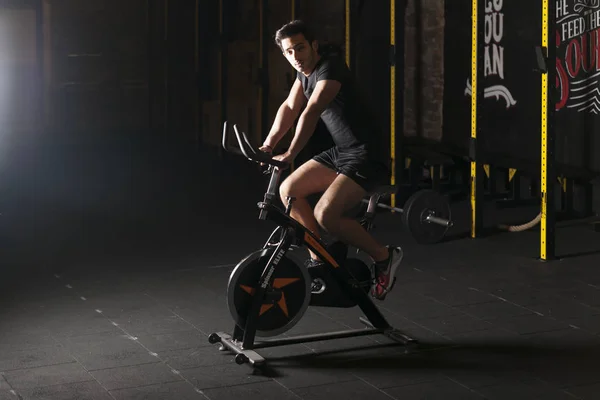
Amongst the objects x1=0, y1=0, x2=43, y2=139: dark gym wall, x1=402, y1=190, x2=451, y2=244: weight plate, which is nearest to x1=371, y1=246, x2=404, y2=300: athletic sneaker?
x1=402, y1=190, x2=451, y2=244: weight plate

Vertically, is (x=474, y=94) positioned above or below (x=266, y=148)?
above

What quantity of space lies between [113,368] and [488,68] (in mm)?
4961

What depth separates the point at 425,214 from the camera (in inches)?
275

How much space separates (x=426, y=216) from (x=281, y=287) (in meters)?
2.67

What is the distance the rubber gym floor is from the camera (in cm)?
418

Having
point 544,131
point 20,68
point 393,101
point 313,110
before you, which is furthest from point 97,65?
point 313,110

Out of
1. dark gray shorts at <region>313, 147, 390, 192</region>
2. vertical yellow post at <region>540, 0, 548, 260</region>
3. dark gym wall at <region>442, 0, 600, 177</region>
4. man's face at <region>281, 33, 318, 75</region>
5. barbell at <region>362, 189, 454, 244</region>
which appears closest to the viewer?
man's face at <region>281, 33, 318, 75</region>

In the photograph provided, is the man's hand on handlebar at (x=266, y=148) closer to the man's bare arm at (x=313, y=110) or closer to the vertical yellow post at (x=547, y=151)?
the man's bare arm at (x=313, y=110)

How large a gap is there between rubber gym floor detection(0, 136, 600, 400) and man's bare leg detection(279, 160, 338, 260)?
58 cm

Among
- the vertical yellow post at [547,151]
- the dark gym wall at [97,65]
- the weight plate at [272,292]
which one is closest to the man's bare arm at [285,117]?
the weight plate at [272,292]

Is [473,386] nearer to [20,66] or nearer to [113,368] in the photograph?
[113,368]

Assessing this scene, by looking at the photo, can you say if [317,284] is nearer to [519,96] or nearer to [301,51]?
[301,51]

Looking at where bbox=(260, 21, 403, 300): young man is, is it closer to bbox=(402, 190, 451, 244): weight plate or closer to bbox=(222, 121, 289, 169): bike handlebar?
bbox=(222, 121, 289, 169): bike handlebar

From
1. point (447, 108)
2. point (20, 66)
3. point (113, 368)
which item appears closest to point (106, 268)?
point (113, 368)
